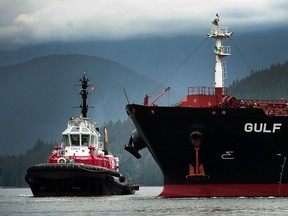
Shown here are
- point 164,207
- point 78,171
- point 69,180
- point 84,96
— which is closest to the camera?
point 164,207

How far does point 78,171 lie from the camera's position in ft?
236

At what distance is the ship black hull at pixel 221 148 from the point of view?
6506 cm

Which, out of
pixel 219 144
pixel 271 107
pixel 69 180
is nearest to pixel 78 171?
pixel 69 180

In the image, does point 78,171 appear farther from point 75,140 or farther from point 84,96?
point 84,96

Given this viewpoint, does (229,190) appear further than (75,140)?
No

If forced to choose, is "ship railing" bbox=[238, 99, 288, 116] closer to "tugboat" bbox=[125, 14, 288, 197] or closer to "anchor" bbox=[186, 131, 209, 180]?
"tugboat" bbox=[125, 14, 288, 197]

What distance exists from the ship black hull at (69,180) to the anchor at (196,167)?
31.0 ft

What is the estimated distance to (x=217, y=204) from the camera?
59812mm

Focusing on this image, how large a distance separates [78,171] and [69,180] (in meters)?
1.35

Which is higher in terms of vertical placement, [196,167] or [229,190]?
[196,167]

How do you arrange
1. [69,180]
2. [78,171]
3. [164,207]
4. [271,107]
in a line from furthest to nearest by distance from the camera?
1. [69,180]
2. [78,171]
3. [271,107]
4. [164,207]

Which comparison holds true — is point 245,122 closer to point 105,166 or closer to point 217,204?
point 217,204

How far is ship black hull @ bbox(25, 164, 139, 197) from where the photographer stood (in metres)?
72.1

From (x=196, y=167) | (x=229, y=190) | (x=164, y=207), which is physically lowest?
(x=164, y=207)
